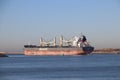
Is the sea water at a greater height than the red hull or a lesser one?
lesser

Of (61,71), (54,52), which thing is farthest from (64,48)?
(61,71)

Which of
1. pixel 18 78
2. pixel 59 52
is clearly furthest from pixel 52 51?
pixel 18 78

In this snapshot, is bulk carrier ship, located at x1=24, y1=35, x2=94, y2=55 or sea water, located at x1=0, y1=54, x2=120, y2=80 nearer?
sea water, located at x1=0, y1=54, x2=120, y2=80

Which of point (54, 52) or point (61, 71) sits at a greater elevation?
point (54, 52)

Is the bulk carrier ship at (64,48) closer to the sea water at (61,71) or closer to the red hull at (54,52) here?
the red hull at (54,52)

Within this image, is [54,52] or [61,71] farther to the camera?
[54,52]

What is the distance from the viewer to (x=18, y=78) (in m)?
37.8

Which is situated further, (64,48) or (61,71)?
(64,48)

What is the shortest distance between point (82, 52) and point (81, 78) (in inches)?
3025

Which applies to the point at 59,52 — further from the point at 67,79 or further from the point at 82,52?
the point at 67,79

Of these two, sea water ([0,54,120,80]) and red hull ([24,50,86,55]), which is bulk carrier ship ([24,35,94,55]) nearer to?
red hull ([24,50,86,55])

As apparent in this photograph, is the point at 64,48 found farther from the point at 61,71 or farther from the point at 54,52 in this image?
the point at 61,71

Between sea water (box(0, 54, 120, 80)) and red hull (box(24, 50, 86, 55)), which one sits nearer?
sea water (box(0, 54, 120, 80))

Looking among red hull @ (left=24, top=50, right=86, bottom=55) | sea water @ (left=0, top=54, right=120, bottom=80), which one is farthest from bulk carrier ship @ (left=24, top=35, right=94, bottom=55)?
sea water @ (left=0, top=54, right=120, bottom=80)
